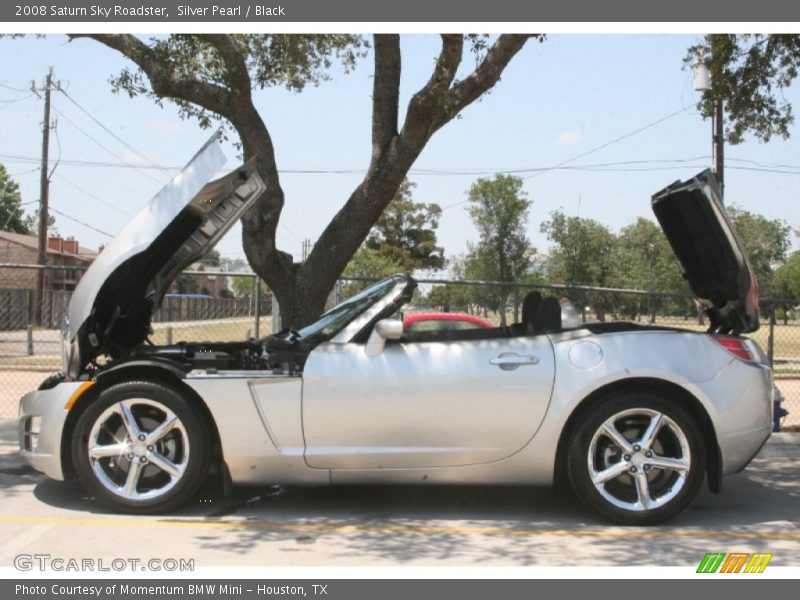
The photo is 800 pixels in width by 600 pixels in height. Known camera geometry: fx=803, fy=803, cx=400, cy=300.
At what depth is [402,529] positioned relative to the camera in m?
4.89

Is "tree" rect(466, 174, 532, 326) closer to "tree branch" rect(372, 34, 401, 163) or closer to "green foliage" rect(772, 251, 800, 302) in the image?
"tree branch" rect(372, 34, 401, 163)

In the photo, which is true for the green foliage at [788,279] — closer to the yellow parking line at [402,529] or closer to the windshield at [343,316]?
the yellow parking line at [402,529]

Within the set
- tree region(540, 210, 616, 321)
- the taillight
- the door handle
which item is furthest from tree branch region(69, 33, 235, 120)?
tree region(540, 210, 616, 321)

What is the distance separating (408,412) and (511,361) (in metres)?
0.71

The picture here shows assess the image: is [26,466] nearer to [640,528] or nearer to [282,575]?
[282,575]

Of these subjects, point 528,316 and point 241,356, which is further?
point 528,316

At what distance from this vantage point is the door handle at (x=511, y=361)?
4992mm

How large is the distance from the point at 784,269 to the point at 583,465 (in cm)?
6917

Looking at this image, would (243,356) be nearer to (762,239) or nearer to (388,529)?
(388,529)

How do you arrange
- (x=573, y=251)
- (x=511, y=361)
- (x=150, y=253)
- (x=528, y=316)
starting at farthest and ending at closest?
1. (x=573, y=251)
2. (x=528, y=316)
3. (x=150, y=253)
4. (x=511, y=361)

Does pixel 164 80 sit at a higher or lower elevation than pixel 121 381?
higher

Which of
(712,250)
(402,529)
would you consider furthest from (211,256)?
(712,250)

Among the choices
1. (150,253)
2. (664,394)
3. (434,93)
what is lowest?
(664,394)

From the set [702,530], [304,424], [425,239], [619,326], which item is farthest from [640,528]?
[425,239]
